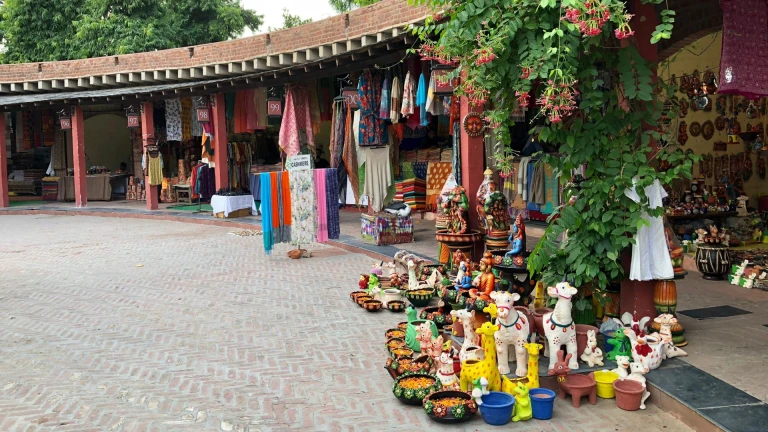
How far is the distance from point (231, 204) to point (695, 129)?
11258 millimetres

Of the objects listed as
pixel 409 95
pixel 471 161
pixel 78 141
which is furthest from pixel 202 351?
pixel 78 141

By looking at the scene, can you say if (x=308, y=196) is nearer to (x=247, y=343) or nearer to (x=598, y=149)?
(x=247, y=343)

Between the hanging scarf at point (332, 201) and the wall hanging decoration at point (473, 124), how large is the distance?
3.11 metres

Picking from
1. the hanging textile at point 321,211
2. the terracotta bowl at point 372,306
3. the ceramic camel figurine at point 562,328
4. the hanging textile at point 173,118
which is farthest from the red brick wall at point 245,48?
the ceramic camel figurine at point 562,328

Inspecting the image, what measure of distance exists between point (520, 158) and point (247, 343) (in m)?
7.40

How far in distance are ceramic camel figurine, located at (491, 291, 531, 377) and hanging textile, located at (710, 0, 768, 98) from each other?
275 centimetres

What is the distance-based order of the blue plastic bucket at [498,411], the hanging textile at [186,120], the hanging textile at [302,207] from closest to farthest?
the blue plastic bucket at [498,411] → the hanging textile at [302,207] → the hanging textile at [186,120]

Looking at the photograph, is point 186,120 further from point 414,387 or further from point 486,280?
point 414,387

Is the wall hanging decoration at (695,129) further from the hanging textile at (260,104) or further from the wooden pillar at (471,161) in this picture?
the hanging textile at (260,104)

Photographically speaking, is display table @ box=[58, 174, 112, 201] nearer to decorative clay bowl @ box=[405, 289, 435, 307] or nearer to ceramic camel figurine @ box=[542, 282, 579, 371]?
decorative clay bowl @ box=[405, 289, 435, 307]

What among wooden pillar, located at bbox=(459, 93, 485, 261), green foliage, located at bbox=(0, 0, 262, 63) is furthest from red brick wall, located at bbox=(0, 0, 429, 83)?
green foliage, located at bbox=(0, 0, 262, 63)

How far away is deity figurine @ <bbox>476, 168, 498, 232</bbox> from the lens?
7.98 meters

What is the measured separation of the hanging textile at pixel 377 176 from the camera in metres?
13.4

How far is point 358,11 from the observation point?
45.4 ft
